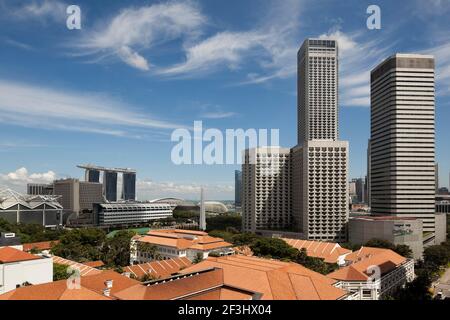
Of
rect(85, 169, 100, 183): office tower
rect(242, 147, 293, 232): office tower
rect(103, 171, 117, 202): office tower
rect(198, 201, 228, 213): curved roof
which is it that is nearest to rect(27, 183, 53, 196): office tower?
rect(85, 169, 100, 183): office tower

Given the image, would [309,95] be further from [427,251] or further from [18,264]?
[18,264]

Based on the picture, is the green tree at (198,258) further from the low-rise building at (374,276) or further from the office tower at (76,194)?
the office tower at (76,194)

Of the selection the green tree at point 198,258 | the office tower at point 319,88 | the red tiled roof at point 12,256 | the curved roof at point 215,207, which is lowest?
the curved roof at point 215,207

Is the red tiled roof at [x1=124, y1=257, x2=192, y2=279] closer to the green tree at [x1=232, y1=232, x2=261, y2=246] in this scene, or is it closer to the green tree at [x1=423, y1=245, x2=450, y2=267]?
the green tree at [x1=232, y1=232, x2=261, y2=246]

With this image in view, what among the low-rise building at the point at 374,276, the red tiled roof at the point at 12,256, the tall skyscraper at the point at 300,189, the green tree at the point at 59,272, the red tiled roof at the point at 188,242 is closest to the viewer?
the red tiled roof at the point at 12,256

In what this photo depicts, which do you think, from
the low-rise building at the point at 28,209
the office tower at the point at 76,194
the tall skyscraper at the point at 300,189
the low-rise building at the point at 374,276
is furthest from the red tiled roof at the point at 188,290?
the office tower at the point at 76,194

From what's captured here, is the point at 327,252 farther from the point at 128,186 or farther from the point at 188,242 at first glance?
the point at 128,186
